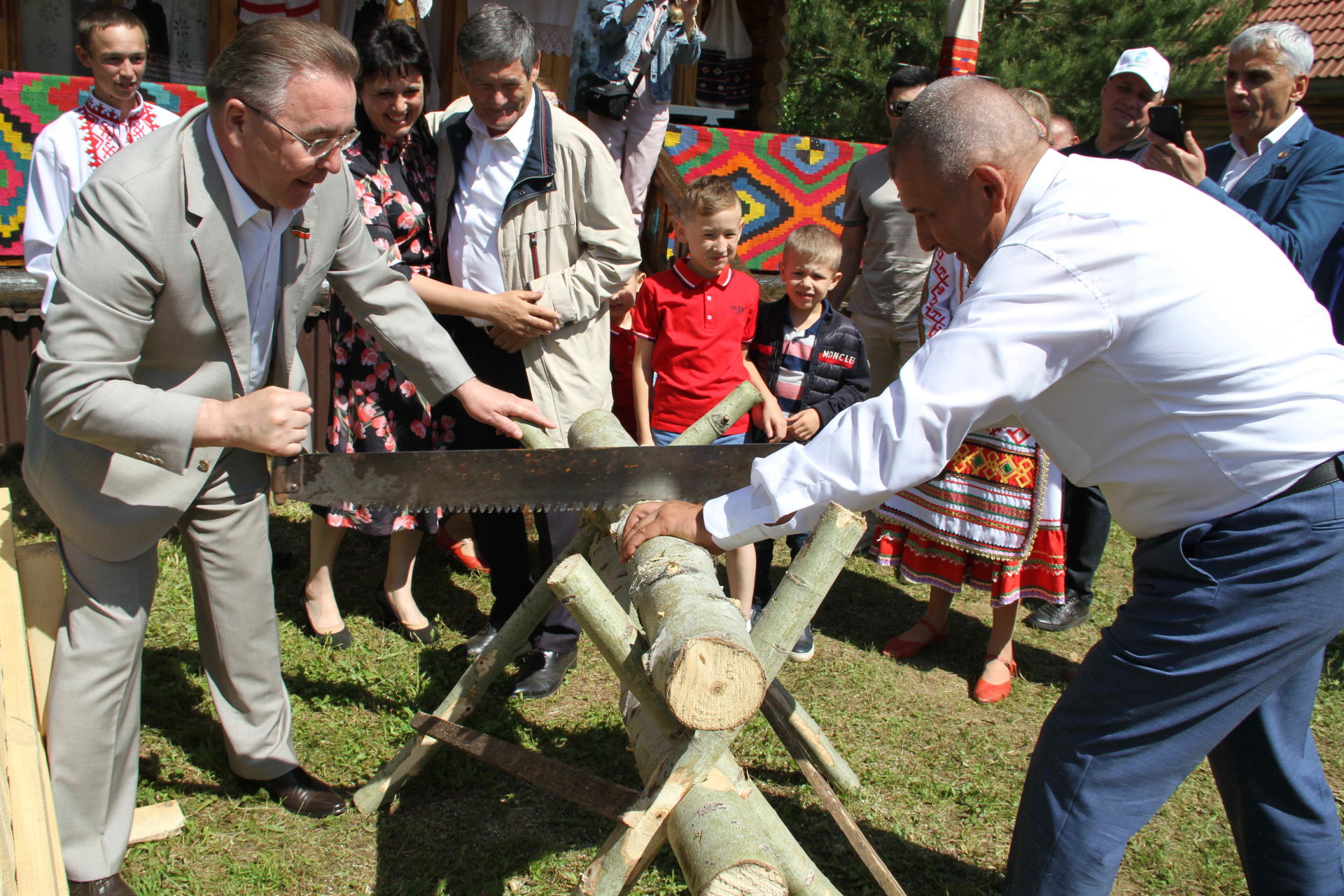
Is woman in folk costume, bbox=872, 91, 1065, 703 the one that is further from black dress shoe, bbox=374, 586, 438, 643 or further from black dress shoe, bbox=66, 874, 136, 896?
black dress shoe, bbox=66, 874, 136, 896

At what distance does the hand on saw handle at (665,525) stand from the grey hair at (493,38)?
74.4 inches

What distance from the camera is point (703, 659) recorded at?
1.95m

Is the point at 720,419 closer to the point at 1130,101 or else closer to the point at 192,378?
the point at 192,378

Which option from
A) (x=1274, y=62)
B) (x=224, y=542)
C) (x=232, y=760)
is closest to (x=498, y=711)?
(x=232, y=760)

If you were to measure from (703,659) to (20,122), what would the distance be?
20.6 feet

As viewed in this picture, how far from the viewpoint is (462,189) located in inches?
154

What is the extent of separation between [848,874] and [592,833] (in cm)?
Answer: 85

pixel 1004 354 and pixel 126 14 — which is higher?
pixel 126 14

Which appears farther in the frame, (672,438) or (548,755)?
(672,438)

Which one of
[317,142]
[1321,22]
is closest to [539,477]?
[317,142]

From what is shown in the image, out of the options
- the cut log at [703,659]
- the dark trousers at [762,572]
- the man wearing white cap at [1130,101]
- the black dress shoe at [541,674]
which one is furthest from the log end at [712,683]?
the man wearing white cap at [1130,101]

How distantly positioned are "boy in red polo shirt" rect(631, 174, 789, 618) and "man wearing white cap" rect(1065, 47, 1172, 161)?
1.92 m

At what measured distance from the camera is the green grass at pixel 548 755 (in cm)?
313

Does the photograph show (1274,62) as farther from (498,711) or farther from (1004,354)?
(498,711)
